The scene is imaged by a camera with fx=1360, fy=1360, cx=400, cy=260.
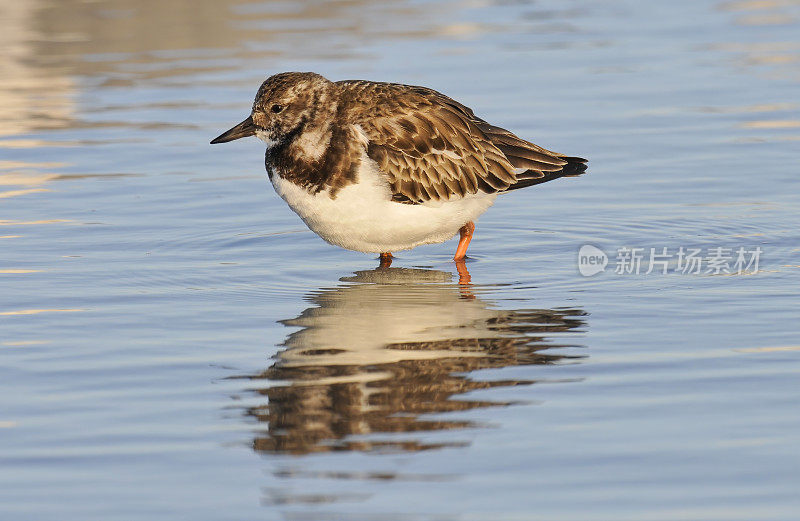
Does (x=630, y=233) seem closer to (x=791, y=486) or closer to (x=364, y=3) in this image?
(x=791, y=486)

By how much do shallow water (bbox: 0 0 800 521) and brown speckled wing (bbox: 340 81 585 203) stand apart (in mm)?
653

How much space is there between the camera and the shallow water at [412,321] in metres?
6.68

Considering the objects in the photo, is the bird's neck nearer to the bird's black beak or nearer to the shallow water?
the bird's black beak

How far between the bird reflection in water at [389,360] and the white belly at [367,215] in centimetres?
37

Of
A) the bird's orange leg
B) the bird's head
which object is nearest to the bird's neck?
the bird's head

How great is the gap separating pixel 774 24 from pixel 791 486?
59.0 feet

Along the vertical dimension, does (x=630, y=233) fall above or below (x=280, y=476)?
above

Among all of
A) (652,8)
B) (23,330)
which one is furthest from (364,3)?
(23,330)

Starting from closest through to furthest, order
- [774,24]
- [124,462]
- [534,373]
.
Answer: [124,462] → [534,373] → [774,24]

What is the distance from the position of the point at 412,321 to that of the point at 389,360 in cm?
107

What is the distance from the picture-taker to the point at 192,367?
865 cm
